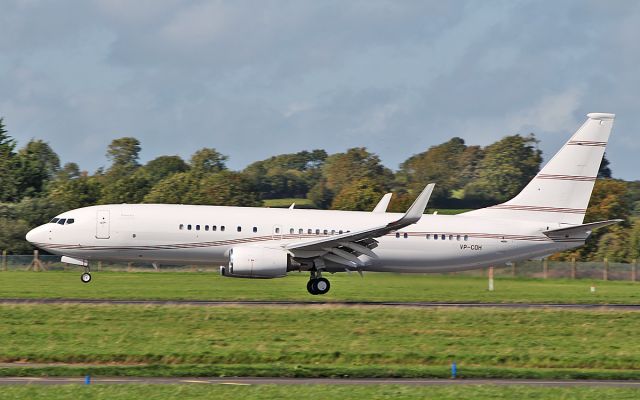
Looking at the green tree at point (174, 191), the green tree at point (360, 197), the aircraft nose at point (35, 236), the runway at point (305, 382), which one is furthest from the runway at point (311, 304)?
the green tree at point (174, 191)

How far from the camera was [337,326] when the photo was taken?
29609 millimetres

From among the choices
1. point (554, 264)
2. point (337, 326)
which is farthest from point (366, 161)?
point (337, 326)

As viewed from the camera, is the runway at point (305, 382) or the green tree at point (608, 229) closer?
the runway at point (305, 382)

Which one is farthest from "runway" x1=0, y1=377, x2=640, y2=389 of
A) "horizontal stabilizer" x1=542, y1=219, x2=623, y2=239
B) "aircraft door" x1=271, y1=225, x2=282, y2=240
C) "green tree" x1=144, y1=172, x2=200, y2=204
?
"green tree" x1=144, y1=172, x2=200, y2=204

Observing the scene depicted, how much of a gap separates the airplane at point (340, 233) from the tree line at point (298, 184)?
28135 mm

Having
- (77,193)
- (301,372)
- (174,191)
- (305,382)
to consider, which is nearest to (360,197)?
(174,191)

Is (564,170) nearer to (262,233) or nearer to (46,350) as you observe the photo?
(262,233)

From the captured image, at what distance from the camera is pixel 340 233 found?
133ft

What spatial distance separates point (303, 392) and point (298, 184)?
160706 millimetres

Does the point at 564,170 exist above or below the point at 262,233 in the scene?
above

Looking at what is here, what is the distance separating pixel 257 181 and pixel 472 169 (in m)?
41.0

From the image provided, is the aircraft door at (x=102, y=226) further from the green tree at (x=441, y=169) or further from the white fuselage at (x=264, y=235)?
the green tree at (x=441, y=169)

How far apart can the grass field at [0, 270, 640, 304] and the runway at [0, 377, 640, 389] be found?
1720 centimetres

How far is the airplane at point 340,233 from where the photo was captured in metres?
39.1
